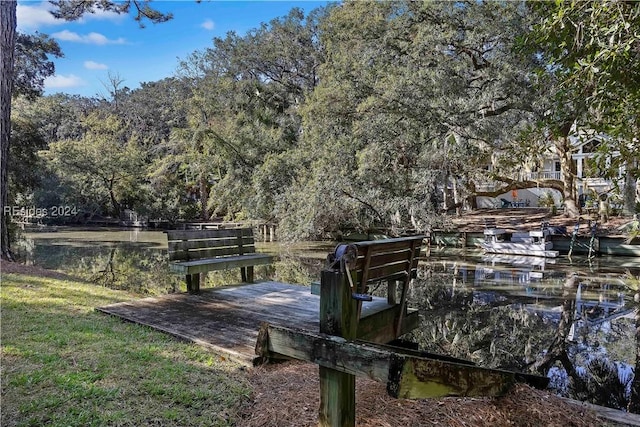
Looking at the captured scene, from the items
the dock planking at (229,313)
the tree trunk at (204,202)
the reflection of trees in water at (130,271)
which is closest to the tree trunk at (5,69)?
the reflection of trees in water at (130,271)

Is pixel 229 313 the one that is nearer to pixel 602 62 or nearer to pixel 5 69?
pixel 602 62

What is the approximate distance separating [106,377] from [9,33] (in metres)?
7.40

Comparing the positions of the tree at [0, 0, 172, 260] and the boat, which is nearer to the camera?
the tree at [0, 0, 172, 260]

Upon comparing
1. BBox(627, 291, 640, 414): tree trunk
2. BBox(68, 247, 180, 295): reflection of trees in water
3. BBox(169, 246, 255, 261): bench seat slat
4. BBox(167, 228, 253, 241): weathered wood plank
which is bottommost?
BBox(627, 291, 640, 414): tree trunk

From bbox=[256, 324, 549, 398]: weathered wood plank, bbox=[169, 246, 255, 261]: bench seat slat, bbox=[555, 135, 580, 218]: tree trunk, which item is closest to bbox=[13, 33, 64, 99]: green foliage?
bbox=[169, 246, 255, 261]: bench seat slat

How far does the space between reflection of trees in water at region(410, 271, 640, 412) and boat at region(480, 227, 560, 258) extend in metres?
7.19

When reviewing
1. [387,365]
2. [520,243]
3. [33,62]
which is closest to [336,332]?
[387,365]

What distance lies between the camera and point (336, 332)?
6.77 ft

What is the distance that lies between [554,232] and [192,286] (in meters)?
14.5

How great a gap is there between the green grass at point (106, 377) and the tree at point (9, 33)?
4512 millimetres

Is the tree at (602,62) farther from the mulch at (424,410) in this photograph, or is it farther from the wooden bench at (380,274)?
the mulch at (424,410)

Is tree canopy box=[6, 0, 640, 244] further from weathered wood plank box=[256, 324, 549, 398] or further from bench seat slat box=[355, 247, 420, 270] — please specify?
weathered wood plank box=[256, 324, 549, 398]

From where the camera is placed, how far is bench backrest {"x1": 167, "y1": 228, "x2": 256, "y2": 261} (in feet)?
18.9

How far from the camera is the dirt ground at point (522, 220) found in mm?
16297
